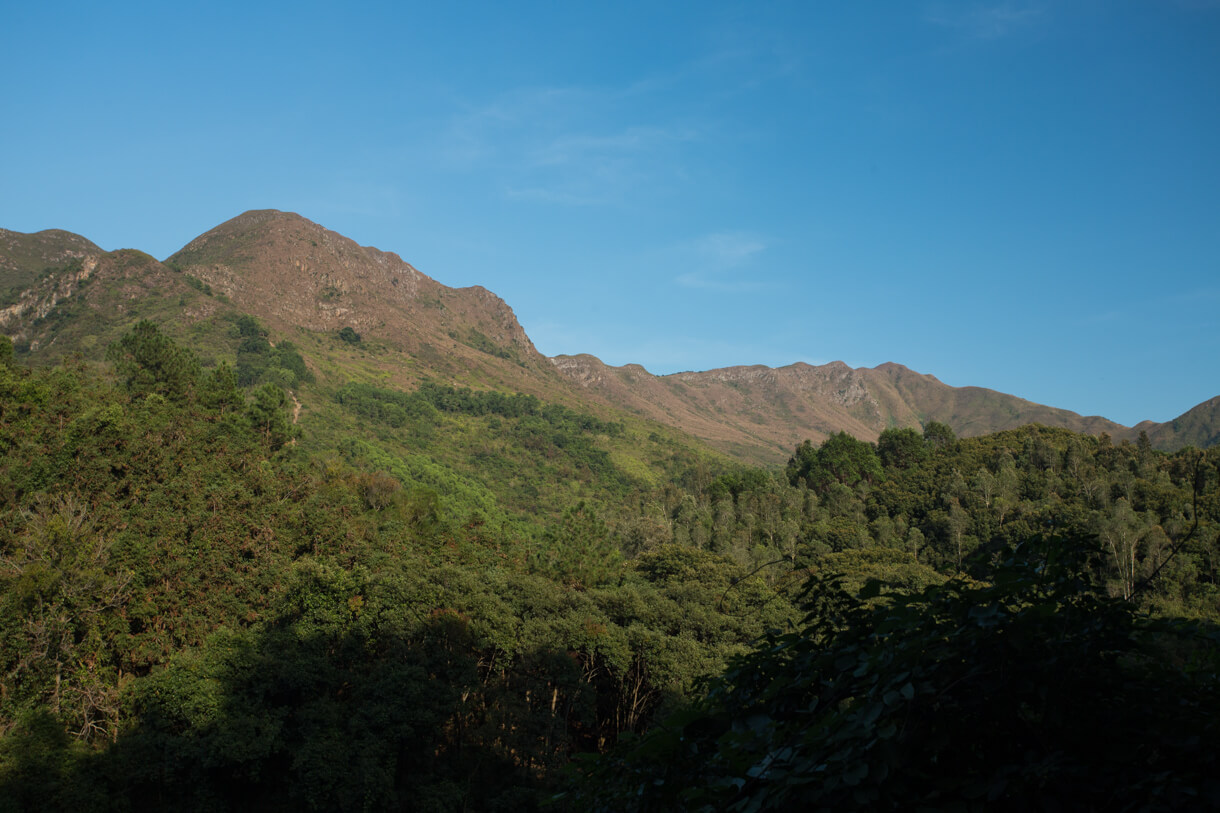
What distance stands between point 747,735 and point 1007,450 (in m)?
102

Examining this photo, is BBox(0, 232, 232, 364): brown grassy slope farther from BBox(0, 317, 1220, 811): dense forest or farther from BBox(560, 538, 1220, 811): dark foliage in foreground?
BBox(560, 538, 1220, 811): dark foliage in foreground

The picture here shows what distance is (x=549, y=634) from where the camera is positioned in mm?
33750

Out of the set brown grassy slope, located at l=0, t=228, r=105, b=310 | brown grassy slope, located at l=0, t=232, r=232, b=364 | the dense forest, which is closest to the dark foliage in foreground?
the dense forest

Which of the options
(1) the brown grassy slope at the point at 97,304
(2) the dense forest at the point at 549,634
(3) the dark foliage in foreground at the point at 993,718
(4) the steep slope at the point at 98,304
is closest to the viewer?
(3) the dark foliage in foreground at the point at 993,718

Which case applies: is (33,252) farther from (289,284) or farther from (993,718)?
(993,718)

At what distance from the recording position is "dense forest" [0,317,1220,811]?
3207 mm

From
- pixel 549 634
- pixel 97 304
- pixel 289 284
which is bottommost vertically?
pixel 549 634

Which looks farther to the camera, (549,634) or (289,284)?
(289,284)

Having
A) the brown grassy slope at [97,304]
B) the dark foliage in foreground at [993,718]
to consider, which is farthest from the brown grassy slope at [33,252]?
the dark foliage in foreground at [993,718]

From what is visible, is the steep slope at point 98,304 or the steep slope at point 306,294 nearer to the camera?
the steep slope at point 98,304

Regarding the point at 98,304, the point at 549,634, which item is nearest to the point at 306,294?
the point at 98,304

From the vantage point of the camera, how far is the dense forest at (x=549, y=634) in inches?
126

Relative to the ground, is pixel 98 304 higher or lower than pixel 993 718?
higher

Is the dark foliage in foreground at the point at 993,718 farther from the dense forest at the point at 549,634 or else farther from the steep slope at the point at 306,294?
the steep slope at the point at 306,294
